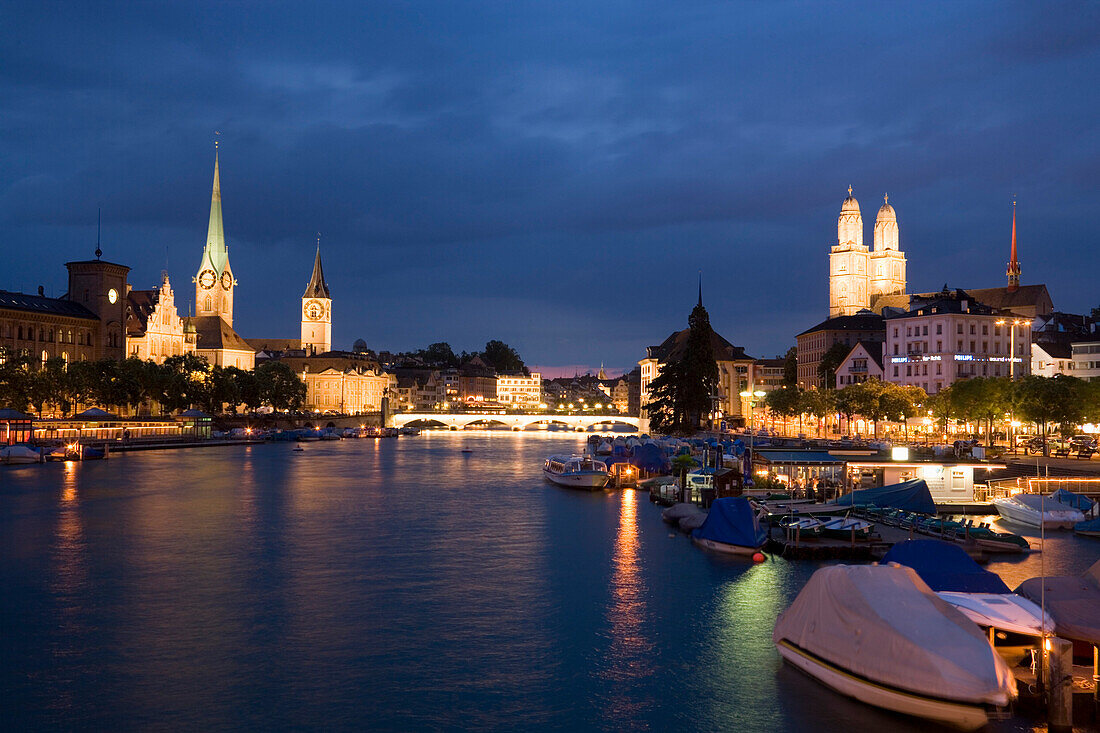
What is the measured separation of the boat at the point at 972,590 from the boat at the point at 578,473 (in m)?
43.7

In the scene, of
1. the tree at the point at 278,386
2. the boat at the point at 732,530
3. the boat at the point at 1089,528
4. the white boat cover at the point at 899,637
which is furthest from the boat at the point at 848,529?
the tree at the point at 278,386

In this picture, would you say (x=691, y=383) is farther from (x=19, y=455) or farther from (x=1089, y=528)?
(x=19, y=455)

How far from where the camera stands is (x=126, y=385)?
11650 centimetres

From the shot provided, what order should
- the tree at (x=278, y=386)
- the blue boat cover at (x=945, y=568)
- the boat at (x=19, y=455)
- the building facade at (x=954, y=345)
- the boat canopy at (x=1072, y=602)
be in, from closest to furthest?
the boat canopy at (x=1072, y=602) → the blue boat cover at (x=945, y=568) → the boat at (x=19, y=455) → the building facade at (x=954, y=345) → the tree at (x=278, y=386)

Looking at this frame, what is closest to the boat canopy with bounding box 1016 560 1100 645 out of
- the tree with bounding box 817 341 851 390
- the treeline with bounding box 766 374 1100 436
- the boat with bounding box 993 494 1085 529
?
the boat with bounding box 993 494 1085 529

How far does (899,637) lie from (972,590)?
605cm

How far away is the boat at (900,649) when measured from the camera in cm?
1992

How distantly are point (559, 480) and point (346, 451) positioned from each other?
194 ft

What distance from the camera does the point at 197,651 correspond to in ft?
88.0

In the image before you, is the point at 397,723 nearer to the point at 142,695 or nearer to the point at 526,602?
the point at 142,695

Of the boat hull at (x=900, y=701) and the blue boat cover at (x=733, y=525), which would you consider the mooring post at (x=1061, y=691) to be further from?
the blue boat cover at (x=733, y=525)

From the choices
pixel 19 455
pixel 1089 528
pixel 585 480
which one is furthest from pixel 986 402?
pixel 19 455

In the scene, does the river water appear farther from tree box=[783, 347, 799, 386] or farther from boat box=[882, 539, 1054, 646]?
tree box=[783, 347, 799, 386]

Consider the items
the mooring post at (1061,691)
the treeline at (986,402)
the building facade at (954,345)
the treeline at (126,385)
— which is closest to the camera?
the mooring post at (1061,691)
